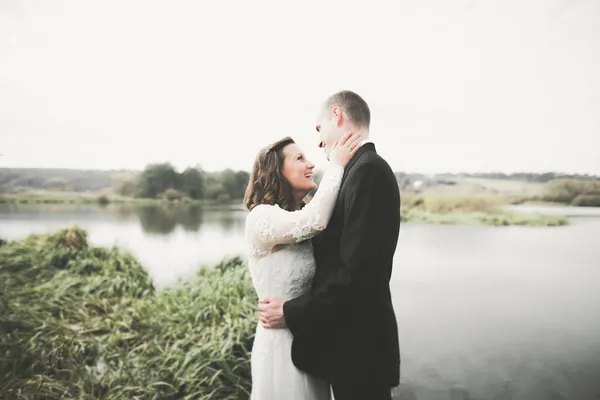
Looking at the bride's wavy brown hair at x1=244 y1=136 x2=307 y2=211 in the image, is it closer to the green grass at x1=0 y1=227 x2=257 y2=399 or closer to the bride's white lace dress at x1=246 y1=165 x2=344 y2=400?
the bride's white lace dress at x1=246 y1=165 x2=344 y2=400

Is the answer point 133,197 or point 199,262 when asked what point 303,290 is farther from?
point 133,197

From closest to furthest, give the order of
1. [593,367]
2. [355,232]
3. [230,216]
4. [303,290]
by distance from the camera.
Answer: [355,232] → [303,290] → [593,367] → [230,216]

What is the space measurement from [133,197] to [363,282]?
3.85 metres

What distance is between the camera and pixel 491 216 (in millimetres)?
4227

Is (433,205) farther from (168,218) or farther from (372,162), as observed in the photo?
(372,162)

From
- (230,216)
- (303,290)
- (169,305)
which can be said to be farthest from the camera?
(230,216)

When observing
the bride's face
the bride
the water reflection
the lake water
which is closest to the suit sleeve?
the bride

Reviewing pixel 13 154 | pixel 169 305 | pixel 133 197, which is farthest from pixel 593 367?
pixel 13 154

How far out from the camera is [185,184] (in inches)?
181

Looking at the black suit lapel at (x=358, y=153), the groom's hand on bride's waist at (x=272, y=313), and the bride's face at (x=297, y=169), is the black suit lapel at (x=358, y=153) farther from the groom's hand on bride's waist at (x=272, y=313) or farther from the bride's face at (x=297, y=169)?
the groom's hand on bride's waist at (x=272, y=313)

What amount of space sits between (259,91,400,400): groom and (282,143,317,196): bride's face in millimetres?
162

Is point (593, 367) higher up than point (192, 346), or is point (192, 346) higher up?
point (192, 346)

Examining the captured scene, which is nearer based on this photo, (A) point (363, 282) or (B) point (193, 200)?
(A) point (363, 282)

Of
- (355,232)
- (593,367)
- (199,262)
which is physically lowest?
(593,367)
